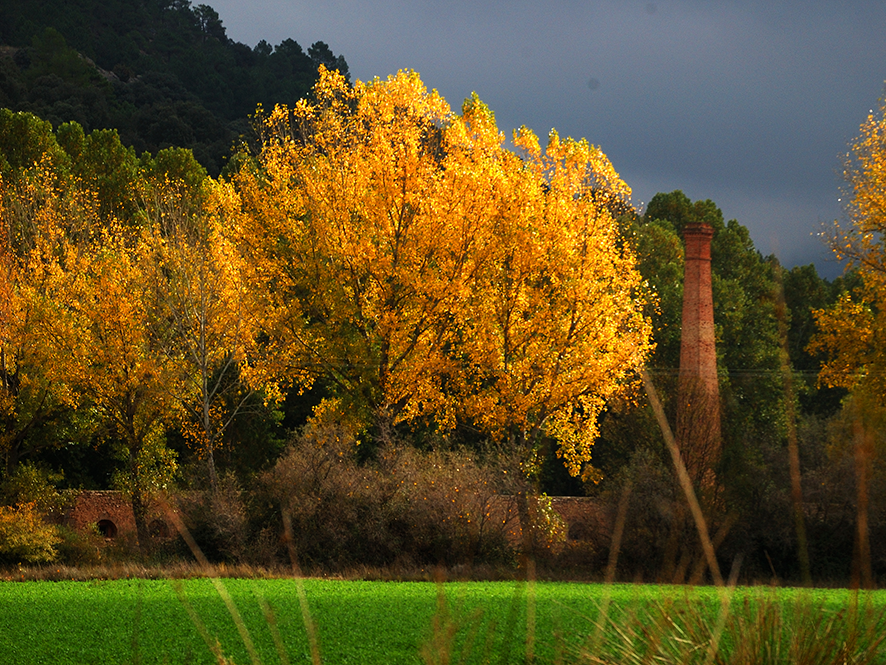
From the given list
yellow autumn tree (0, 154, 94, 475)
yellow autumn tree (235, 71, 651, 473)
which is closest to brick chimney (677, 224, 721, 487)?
yellow autumn tree (235, 71, 651, 473)

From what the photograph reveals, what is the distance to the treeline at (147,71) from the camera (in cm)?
5928

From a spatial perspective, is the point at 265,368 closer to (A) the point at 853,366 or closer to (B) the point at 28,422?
(B) the point at 28,422

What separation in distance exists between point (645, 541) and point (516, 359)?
5.43 m

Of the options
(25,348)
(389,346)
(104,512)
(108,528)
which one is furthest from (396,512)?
(108,528)

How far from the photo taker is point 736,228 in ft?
166

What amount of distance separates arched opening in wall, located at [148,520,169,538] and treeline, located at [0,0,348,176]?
27.1 meters

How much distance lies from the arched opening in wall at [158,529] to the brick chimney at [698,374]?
14.3 metres

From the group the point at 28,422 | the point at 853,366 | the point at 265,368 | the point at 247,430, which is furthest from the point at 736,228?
the point at 28,422

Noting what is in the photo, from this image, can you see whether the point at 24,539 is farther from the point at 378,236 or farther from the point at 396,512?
the point at 378,236

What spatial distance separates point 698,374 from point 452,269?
9.57 metres

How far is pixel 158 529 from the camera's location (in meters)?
26.0

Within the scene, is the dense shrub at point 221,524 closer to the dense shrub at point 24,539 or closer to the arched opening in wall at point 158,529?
the dense shrub at point 24,539

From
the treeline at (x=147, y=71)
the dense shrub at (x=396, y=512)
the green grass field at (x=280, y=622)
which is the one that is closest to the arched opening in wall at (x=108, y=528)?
the dense shrub at (x=396, y=512)

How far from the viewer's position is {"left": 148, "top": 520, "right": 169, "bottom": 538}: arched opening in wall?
25109mm
